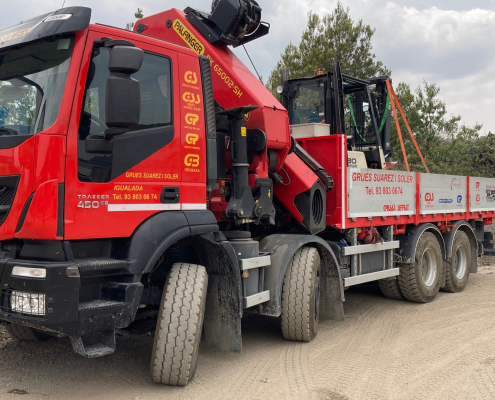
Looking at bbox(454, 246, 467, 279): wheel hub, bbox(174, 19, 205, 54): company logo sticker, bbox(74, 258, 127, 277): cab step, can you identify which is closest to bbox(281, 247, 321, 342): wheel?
bbox(74, 258, 127, 277): cab step

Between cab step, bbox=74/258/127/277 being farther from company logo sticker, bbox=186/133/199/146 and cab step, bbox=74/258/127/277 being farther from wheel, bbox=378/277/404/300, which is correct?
wheel, bbox=378/277/404/300

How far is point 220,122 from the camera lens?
5.20 meters

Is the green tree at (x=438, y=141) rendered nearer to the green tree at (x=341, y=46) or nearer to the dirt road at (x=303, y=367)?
the green tree at (x=341, y=46)

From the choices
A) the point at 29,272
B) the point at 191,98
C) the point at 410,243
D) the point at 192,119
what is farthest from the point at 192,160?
the point at 410,243

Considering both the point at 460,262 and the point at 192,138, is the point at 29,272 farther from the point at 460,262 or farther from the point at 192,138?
the point at 460,262

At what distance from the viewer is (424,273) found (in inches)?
327

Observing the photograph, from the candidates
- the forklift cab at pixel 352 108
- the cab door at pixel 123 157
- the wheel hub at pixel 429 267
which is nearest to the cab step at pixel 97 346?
the cab door at pixel 123 157

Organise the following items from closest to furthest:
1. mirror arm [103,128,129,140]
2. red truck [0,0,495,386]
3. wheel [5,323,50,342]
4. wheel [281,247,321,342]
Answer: red truck [0,0,495,386], mirror arm [103,128,129,140], wheel [5,323,50,342], wheel [281,247,321,342]

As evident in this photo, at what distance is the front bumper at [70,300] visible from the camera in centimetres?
349

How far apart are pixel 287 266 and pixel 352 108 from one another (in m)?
4.22

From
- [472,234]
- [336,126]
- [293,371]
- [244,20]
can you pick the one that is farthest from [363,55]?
[293,371]

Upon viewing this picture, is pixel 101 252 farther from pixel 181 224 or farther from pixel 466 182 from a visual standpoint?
pixel 466 182

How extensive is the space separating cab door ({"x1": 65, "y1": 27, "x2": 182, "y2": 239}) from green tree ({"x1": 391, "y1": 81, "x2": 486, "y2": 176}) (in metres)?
17.6

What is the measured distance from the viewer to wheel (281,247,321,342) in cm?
557
